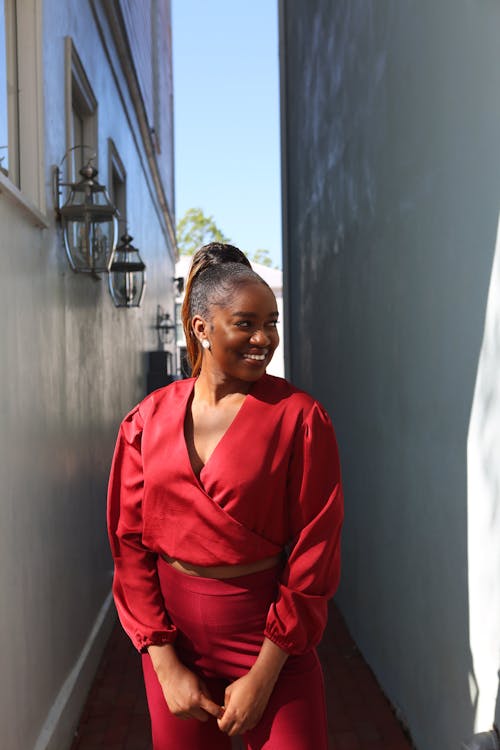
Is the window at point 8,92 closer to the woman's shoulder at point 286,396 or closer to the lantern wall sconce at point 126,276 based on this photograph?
the woman's shoulder at point 286,396

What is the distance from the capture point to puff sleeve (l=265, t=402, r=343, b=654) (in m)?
1.75

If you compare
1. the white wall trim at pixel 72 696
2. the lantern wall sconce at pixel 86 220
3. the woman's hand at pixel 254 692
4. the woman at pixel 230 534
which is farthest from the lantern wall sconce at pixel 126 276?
the woman's hand at pixel 254 692

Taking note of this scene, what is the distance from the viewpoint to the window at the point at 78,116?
396 cm

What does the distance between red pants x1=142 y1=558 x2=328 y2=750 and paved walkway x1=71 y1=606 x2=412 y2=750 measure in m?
1.82

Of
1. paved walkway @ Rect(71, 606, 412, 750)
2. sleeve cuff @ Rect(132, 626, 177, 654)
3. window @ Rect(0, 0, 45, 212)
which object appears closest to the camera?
sleeve cuff @ Rect(132, 626, 177, 654)

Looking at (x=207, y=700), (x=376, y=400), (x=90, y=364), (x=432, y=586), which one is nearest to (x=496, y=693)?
(x=432, y=586)

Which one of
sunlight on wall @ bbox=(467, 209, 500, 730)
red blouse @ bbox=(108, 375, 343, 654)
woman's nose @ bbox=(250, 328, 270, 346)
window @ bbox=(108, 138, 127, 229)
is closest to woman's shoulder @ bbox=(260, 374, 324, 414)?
red blouse @ bbox=(108, 375, 343, 654)

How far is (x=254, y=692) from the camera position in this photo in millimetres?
1734

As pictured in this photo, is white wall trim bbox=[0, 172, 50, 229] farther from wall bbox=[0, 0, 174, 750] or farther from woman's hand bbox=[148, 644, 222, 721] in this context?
woman's hand bbox=[148, 644, 222, 721]

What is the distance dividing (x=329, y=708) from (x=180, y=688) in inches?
91.8

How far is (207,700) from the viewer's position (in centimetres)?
179

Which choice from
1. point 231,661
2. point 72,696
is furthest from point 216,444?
point 72,696

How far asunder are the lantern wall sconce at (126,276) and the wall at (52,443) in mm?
431

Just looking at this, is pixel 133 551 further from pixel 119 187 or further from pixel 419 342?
pixel 119 187
